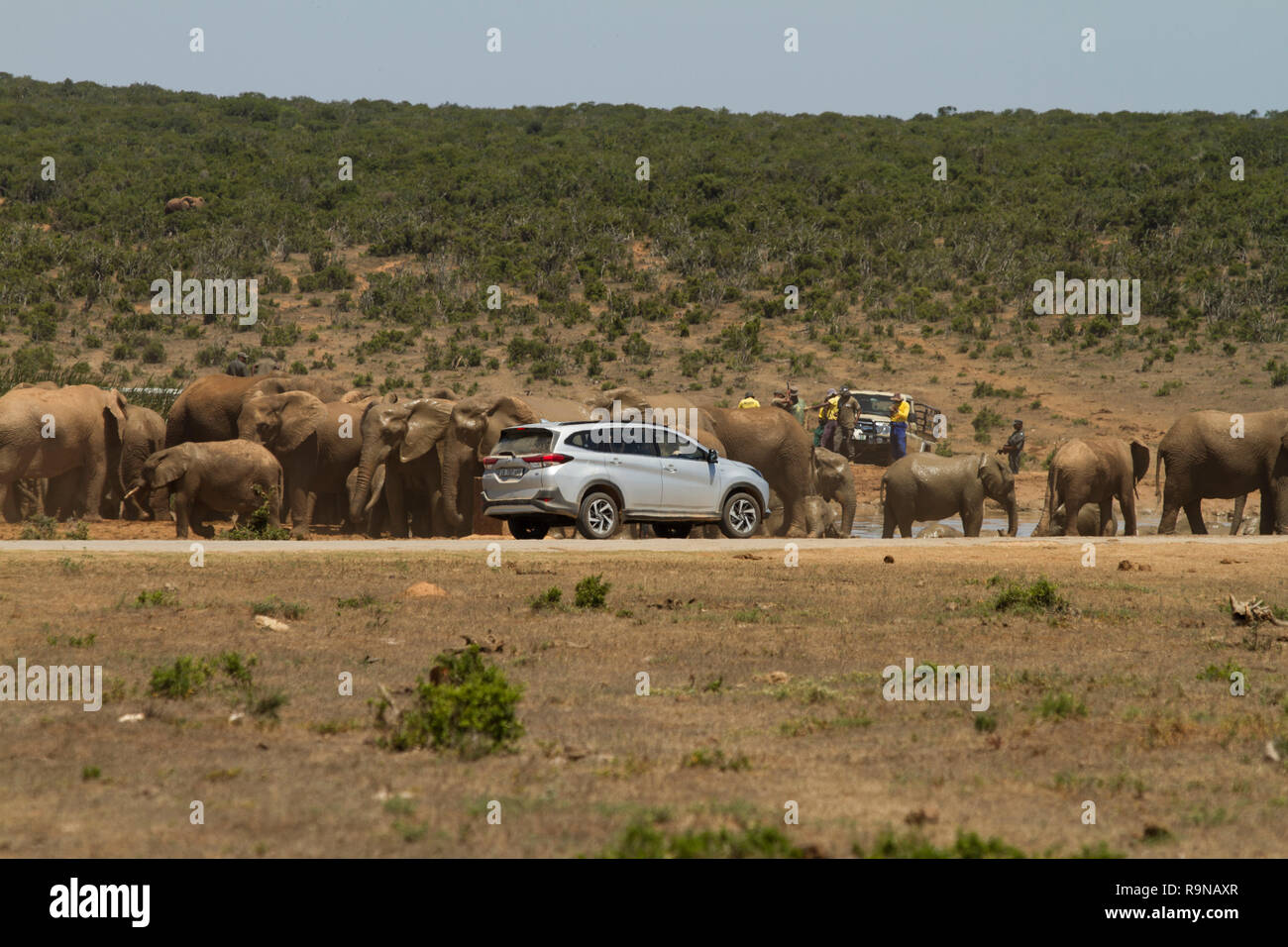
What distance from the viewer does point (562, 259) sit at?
212 feet

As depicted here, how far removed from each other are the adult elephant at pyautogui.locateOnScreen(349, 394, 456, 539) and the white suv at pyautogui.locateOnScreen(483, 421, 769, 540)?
7.95 ft

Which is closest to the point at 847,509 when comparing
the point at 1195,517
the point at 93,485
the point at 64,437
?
the point at 1195,517

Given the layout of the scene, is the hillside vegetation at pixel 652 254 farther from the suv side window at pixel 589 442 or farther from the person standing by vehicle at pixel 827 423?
the suv side window at pixel 589 442

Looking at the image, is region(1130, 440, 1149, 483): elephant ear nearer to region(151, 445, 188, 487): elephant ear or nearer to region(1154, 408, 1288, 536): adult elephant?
region(1154, 408, 1288, 536): adult elephant

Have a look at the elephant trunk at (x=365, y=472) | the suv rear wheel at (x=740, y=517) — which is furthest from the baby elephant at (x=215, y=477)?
the suv rear wheel at (x=740, y=517)

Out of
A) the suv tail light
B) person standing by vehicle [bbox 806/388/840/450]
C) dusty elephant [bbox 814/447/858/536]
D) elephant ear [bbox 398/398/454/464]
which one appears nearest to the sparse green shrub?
the suv tail light

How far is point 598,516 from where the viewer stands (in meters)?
20.4

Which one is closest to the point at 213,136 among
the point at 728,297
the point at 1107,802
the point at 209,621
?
the point at 728,297

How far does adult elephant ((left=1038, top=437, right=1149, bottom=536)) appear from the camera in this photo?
25.5 metres

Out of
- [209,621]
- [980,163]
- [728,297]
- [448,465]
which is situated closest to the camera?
[209,621]

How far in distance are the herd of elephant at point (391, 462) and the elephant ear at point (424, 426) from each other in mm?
21

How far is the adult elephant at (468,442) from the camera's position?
74.7 ft
